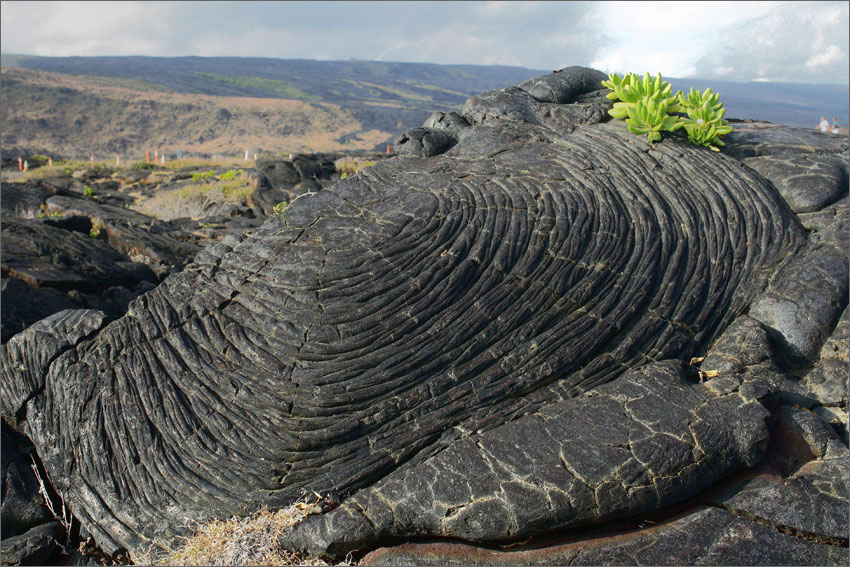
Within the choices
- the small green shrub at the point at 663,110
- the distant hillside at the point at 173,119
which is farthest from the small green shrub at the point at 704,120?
the distant hillside at the point at 173,119

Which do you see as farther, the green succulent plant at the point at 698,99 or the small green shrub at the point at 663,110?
the green succulent plant at the point at 698,99

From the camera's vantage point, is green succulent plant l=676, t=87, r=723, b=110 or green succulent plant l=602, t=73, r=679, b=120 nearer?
green succulent plant l=602, t=73, r=679, b=120

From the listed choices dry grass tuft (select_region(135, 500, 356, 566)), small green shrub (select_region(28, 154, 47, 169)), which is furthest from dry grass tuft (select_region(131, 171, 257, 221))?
small green shrub (select_region(28, 154, 47, 169))

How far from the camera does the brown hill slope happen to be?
70000mm

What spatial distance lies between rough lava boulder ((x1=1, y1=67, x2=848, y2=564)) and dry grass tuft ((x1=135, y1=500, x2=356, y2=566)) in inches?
4.4

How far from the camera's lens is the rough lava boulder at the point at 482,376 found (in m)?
4.53

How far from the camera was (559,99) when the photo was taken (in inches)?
331

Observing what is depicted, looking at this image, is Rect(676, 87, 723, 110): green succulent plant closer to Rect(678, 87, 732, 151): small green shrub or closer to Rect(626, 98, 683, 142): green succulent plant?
Rect(678, 87, 732, 151): small green shrub

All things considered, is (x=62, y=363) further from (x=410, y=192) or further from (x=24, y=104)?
(x=24, y=104)

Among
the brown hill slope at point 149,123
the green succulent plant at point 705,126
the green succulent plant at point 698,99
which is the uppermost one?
the green succulent plant at point 698,99

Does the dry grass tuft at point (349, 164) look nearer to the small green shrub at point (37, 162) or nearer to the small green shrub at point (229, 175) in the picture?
the small green shrub at point (229, 175)

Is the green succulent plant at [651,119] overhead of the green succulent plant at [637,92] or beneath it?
beneath

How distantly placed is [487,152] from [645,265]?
222 cm

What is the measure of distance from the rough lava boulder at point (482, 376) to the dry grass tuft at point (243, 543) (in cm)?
11
